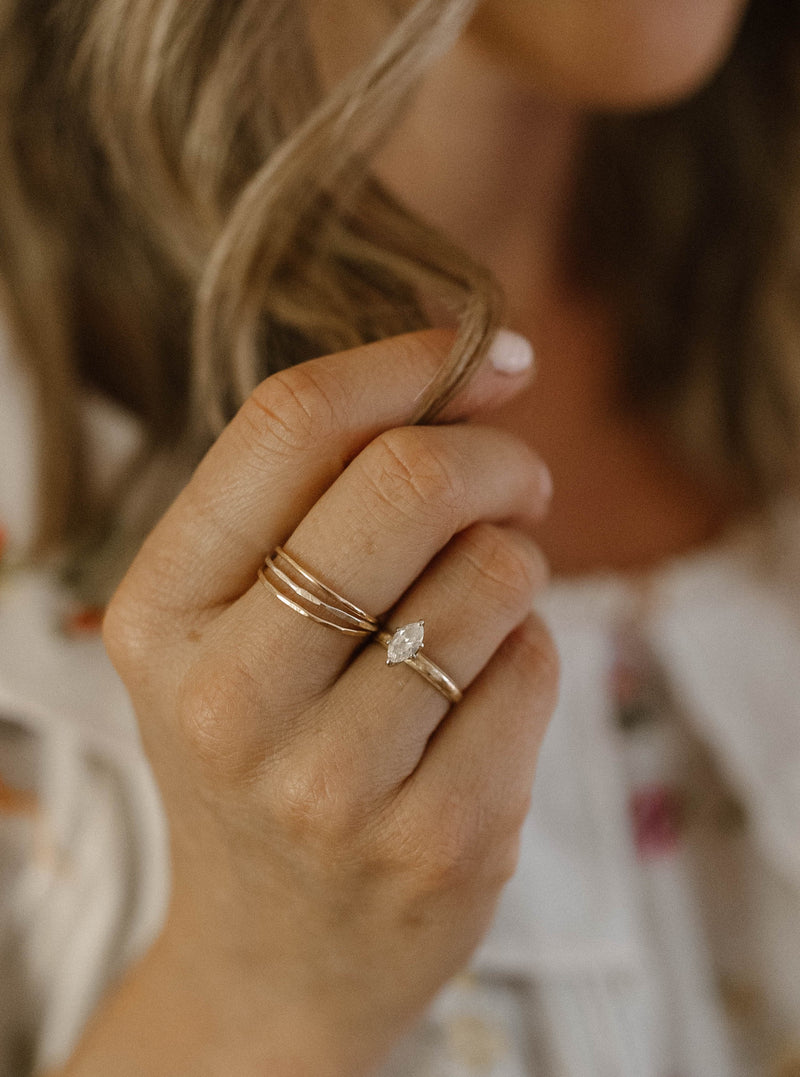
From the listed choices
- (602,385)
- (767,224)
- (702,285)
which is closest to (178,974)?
(602,385)

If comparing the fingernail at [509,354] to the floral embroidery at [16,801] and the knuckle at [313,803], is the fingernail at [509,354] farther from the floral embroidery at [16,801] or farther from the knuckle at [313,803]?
the floral embroidery at [16,801]

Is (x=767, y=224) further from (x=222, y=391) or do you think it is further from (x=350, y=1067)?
(x=350, y=1067)

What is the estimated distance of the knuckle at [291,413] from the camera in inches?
18.1

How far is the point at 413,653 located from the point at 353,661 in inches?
1.9

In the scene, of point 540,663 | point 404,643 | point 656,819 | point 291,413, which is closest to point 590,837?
point 656,819

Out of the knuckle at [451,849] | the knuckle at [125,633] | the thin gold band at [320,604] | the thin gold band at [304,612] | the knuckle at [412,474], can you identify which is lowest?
the knuckle at [125,633]

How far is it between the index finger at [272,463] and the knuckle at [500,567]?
90 mm

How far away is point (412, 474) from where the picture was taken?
46 centimetres

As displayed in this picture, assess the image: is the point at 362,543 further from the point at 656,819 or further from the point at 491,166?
the point at 491,166

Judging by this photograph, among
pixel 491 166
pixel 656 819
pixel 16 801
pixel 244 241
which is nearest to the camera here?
pixel 244 241

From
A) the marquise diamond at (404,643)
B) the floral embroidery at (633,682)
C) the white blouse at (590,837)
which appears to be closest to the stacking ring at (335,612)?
the marquise diamond at (404,643)

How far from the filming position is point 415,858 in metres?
0.50

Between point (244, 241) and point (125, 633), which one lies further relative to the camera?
point (244, 241)

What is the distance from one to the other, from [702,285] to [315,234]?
78 centimetres
